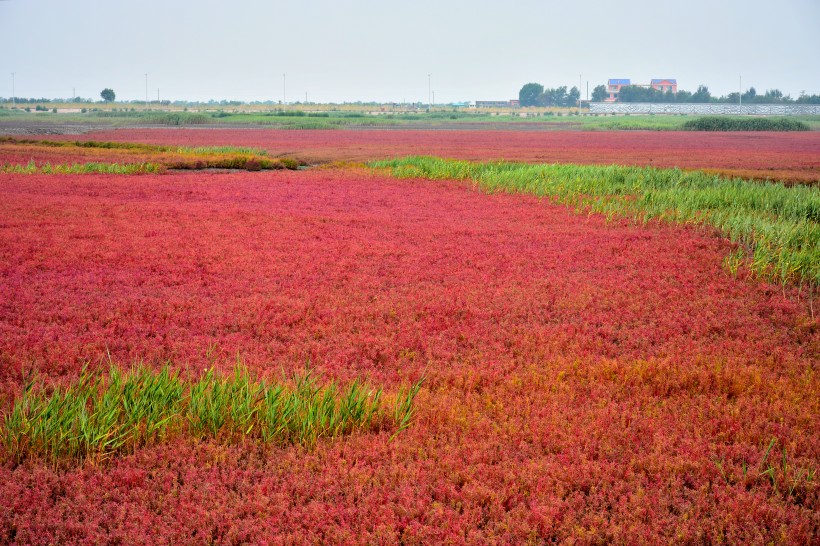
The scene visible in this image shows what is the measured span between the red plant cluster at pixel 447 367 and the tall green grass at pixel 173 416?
0.74 ft

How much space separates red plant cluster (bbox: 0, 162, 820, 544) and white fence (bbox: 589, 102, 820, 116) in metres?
146

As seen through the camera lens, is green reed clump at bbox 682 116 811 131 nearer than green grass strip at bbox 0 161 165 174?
No

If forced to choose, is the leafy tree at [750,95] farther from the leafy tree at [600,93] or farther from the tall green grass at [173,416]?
the tall green grass at [173,416]

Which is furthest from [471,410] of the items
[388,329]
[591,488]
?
[388,329]

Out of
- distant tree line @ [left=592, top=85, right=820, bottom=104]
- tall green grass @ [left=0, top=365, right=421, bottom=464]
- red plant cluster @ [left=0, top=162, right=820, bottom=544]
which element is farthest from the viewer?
distant tree line @ [left=592, top=85, right=820, bottom=104]

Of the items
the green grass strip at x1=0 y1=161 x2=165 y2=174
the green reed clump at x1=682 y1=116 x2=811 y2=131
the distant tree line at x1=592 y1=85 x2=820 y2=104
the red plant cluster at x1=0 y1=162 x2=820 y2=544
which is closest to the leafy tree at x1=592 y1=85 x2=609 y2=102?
the distant tree line at x1=592 y1=85 x2=820 y2=104

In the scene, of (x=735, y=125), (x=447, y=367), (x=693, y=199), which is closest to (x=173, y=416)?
(x=447, y=367)

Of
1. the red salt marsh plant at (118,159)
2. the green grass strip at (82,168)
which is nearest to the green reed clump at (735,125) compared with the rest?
the red salt marsh plant at (118,159)

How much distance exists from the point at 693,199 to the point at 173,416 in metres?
17.1

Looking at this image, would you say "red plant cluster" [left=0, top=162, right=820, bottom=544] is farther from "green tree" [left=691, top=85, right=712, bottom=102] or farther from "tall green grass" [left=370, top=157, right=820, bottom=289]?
"green tree" [left=691, top=85, right=712, bottom=102]

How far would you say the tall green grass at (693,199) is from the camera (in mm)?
12847

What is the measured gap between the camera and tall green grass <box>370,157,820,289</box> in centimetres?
1285

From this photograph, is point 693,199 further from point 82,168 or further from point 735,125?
point 735,125

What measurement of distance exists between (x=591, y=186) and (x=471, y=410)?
18308 mm
